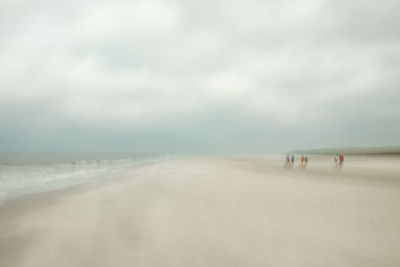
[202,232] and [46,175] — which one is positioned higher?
[202,232]

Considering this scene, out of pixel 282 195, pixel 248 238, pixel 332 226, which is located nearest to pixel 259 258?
pixel 248 238

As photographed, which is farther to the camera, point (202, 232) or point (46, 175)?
point (46, 175)

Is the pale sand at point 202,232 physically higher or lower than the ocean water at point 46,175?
higher

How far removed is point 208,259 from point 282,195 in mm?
6826

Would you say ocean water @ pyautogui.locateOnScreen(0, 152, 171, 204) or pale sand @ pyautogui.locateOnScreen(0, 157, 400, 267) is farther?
ocean water @ pyautogui.locateOnScreen(0, 152, 171, 204)

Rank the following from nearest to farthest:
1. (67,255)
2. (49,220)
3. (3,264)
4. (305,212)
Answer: (3,264), (67,255), (49,220), (305,212)

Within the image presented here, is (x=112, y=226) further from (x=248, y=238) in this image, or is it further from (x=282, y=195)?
(x=282, y=195)

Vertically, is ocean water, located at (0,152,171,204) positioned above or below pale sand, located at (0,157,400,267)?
below

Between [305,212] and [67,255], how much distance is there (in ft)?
23.3

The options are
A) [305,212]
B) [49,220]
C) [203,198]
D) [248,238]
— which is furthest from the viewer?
[203,198]

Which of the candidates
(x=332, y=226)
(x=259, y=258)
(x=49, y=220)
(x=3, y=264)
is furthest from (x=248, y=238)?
(x=49, y=220)

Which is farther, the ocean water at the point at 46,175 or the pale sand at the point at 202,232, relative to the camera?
the ocean water at the point at 46,175

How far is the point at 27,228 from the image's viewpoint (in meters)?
5.65

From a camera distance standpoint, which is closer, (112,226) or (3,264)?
(3,264)
